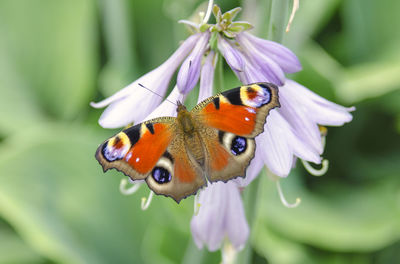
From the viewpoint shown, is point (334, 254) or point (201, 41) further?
point (334, 254)

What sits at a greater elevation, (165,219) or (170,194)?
(170,194)

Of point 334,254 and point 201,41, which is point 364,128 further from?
point 201,41

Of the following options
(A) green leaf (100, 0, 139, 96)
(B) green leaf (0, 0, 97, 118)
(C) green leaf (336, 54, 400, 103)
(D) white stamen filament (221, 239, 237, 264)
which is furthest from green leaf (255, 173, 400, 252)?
(B) green leaf (0, 0, 97, 118)

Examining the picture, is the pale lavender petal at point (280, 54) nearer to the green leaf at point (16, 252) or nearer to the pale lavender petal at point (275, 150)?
the pale lavender petal at point (275, 150)

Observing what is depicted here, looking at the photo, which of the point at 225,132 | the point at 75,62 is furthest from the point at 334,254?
the point at 75,62

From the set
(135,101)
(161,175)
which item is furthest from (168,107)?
(161,175)

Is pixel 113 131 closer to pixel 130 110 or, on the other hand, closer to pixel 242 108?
pixel 130 110

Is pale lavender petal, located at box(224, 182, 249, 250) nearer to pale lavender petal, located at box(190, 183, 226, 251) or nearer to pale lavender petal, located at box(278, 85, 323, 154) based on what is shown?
pale lavender petal, located at box(190, 183, 226, 251)
